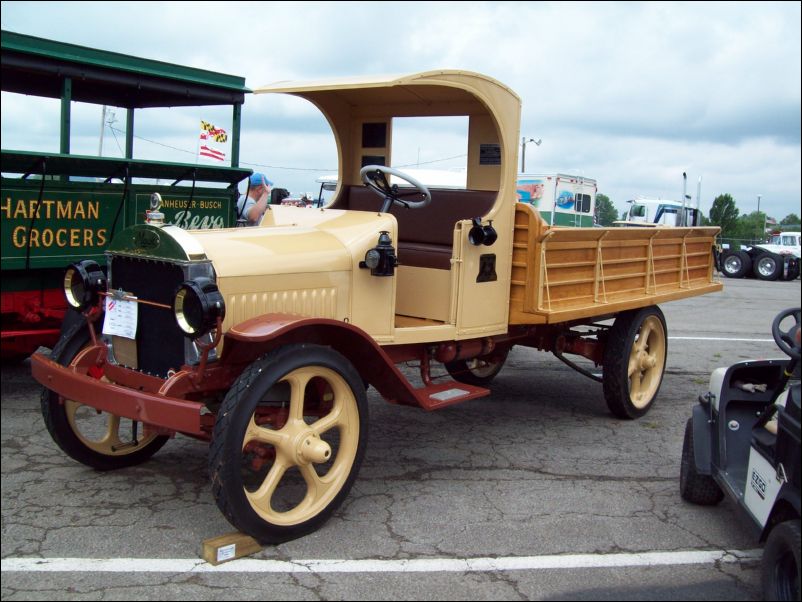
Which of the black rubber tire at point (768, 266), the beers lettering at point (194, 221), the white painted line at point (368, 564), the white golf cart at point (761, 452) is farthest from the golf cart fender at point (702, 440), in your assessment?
the black rubber tire at point (768, 266)

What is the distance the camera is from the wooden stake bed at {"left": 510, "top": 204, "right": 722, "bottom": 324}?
5.20 metres

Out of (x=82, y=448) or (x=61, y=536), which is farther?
(x=82, y=448)

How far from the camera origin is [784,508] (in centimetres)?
320

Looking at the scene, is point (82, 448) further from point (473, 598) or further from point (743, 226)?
point (743, 226)

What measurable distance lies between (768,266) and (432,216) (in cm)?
2105

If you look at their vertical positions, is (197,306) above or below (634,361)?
above

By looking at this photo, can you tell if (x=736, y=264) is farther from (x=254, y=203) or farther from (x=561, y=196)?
(x=254, y=203)

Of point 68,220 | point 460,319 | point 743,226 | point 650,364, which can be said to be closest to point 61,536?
point 460,319

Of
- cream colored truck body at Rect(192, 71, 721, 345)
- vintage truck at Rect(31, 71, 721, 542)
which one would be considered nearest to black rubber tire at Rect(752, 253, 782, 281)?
Answer: cream colored truck body at Rect(192, 71, 721, 345)

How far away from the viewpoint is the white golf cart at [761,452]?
10.0ft

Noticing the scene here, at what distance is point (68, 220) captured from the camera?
6.20 metres

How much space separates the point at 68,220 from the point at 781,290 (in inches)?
719

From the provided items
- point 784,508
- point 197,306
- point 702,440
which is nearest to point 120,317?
point 197,306

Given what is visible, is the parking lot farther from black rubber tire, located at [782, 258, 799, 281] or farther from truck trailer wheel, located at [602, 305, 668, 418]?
black rubber tire, located at [782, 258, 799, 281]
